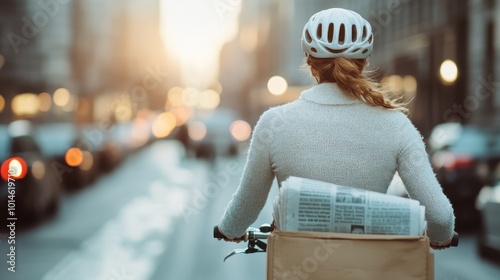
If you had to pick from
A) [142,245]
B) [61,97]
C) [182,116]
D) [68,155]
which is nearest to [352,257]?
[142,245]

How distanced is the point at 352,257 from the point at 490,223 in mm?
8182

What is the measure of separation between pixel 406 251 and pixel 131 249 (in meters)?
8.93

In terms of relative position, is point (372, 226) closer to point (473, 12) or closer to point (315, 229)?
point (315, 229)

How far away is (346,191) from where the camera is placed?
105 inches

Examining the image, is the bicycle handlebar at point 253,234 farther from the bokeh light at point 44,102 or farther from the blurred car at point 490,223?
the bokeh light at point 44,102

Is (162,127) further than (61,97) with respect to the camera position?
Yes

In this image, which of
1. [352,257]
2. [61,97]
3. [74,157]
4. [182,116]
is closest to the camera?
[352,257]

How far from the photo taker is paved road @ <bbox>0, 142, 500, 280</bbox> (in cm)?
959

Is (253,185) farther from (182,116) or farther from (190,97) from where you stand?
(190,97)

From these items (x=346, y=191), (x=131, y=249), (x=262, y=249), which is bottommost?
(x=131, y=249)

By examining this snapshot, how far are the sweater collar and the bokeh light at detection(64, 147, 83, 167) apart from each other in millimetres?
18411

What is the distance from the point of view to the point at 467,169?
13797mm

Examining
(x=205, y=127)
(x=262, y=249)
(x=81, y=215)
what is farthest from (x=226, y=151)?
(x=262, y=249)

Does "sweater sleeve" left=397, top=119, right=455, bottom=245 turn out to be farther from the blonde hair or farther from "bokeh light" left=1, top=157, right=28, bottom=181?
"bokeh light" left=1, top=157, right=28, bottom=181
